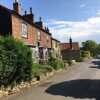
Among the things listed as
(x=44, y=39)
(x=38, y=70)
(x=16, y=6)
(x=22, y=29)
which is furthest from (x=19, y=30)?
(x=44, y=39)

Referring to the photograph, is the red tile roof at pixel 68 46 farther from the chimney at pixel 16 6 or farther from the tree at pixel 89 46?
the chimney at pixel 16 6

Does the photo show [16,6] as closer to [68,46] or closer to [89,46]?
[68,46]

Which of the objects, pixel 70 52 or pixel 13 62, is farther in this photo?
pixel 70 52

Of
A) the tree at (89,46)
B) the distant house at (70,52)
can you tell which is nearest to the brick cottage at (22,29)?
the distant house at (70,52)

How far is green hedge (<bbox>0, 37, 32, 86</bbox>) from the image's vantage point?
1673cm

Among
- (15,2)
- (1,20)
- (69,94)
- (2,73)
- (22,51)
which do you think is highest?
(15,2)

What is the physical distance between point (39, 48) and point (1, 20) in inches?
499

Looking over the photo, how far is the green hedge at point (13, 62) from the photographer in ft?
54.9

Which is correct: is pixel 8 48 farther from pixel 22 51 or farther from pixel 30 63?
pixel 30 63

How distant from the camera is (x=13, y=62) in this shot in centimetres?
1784

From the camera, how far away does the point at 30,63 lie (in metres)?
20.8

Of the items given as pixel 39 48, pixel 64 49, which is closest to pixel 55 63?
pixel 39 48

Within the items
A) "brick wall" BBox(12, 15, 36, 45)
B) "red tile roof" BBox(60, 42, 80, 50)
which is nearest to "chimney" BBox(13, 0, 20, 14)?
"brick wall" BBox(12, 15, 36, 45)

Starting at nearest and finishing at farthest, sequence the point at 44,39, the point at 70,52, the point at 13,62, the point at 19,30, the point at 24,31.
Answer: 1. the point at 13,62
2. the point at 19,30
3. the point at 24,31
4. the point at 44,39
5. the point at 70,52
